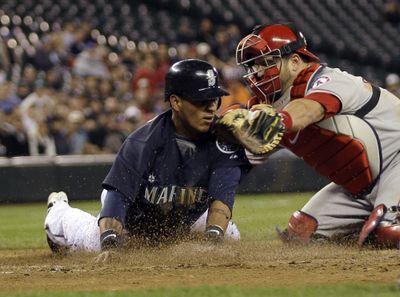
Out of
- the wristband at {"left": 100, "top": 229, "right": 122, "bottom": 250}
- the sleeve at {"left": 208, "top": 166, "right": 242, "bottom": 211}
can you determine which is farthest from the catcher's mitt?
the wristband at {"left": 100, "top": 229, "right": 122, "bottom": 250}

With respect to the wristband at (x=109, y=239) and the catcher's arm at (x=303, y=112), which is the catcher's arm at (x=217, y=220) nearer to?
the wristband at (x=109, y=239)

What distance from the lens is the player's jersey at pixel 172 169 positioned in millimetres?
6172

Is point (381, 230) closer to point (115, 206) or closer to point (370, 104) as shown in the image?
point (370, 104)

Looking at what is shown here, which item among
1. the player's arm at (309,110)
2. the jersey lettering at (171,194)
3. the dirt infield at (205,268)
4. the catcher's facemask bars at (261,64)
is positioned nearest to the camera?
the dirt infield at (205,268)

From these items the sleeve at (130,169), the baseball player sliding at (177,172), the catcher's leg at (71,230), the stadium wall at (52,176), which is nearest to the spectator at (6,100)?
the stadium wall at (52,176)

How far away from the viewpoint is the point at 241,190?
14078 mm

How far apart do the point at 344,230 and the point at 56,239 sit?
2256mm

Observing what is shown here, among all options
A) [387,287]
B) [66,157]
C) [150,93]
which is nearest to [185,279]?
[387,287]

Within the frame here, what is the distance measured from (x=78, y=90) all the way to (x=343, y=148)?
8493 mm

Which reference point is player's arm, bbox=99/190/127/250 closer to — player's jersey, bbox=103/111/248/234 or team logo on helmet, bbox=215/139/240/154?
player's jersey, bbox=103/111/248/234

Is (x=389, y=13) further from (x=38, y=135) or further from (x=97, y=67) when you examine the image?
(x=38, y=135)

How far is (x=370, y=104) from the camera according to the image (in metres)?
6.62

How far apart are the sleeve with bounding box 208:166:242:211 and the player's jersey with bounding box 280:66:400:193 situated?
58 cm

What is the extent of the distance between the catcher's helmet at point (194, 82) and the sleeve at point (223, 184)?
529 mm
